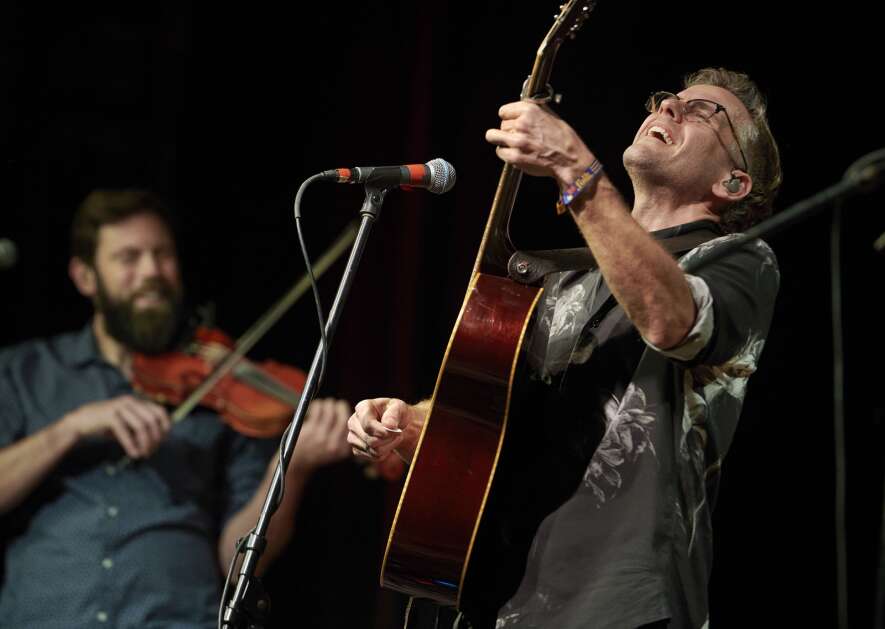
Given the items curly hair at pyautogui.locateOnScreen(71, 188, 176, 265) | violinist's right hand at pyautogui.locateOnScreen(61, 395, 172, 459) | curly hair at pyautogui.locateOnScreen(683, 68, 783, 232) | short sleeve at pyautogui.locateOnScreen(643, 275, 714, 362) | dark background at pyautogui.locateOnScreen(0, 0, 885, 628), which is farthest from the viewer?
curly hair at pyautogui.locateOnScreen(71, 188, 176, 265)

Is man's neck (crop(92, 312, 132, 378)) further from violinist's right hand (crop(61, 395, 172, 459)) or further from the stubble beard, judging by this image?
violinist's right hand (crop(61, 395, 172, 459))

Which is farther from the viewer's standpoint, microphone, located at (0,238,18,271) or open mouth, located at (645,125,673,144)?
microphone, located at (0,238,18,271)

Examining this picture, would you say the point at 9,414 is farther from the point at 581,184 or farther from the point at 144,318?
the point at 581,184

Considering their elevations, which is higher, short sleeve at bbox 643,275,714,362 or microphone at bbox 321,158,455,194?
microphone at bbox 321,158,455,194

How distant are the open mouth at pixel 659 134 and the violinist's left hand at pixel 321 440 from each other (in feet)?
6.34

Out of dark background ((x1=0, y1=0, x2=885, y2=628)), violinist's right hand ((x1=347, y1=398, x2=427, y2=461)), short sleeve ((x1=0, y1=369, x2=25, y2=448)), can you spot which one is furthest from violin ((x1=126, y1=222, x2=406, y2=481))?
violinist's right hand ((x1=347, y1=398, x2=427, y2=461))

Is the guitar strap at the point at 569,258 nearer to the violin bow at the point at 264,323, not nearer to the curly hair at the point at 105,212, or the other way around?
the violin bow at the point at 264,323

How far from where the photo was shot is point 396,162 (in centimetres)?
392

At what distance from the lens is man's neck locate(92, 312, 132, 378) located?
3.76 metres

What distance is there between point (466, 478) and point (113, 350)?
2.40m

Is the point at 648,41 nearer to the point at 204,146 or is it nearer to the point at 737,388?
the point at 737,388

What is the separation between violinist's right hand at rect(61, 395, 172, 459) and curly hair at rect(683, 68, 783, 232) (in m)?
2.26

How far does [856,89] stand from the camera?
2.60 meters

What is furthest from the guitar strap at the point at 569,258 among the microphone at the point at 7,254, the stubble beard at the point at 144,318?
the microphone at the point at 7,254
